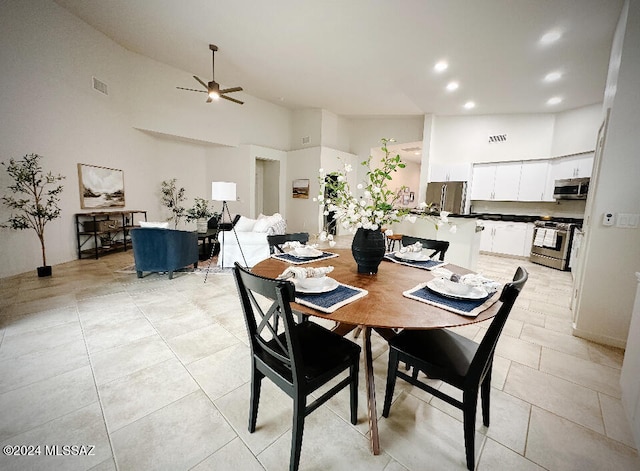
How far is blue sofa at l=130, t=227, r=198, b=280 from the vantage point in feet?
11.5

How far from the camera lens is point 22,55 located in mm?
3594

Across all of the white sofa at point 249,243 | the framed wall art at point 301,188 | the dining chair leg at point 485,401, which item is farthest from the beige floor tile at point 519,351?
the framed wall art at point 301,188

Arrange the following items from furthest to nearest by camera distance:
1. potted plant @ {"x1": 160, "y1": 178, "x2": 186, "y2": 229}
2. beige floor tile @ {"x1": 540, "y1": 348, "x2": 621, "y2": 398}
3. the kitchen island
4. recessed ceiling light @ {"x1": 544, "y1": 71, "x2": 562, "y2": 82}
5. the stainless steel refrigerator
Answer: potted plant @ {"x1": 160, "y1": 178, "x2": 186, "y2": 229}, the stainless steel refrigerator, recessed ceiling light @ {"x1": 544, "y1": 71, "x2": 562, "y2": 82}, the kitchen island, beige floor tile @ {"x1": 540, "y1": 348, "x2": 621, "y2": 398}

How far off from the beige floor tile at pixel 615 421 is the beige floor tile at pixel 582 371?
4.2 inches

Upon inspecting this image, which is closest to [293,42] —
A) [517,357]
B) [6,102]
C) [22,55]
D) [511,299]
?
[22,55]

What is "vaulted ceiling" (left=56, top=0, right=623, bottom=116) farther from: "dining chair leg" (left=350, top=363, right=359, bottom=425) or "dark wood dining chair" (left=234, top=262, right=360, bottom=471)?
"dining chair leg" (left=350, top=363, right=359, bottom=425)

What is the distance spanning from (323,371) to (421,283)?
2.48 ft

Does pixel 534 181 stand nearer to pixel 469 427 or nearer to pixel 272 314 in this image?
pixel 469 427

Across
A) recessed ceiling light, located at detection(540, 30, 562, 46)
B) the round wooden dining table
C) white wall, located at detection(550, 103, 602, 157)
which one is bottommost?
the round wooden dining table

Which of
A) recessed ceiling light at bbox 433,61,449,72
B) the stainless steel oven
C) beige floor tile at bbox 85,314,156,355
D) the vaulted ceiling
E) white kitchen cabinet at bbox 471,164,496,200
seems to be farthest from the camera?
white kitchen cabinet at bbox 471,164,496,200

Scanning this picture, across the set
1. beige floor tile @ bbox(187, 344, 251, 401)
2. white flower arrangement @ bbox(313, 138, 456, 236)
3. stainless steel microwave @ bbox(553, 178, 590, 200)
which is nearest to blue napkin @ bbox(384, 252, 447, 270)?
white flower arrangement @ bbox(313, 138, 456, 236)

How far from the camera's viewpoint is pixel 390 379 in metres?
1.43

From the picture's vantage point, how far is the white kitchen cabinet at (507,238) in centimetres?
548

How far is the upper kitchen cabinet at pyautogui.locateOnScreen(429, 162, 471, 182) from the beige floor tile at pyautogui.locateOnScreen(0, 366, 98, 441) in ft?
22.9
